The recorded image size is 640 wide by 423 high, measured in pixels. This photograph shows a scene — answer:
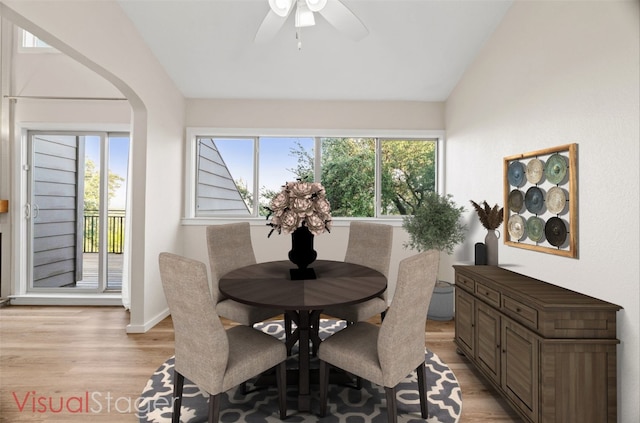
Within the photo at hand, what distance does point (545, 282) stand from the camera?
2189 millimetres

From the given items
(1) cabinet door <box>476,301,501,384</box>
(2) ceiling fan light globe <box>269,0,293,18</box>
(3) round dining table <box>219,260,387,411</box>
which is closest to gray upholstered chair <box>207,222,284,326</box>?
(3) round dining table <box>219,260,387,411</box>

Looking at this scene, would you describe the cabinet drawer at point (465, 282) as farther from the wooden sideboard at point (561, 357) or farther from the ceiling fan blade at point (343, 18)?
the ceiling fan blade at point (343, 18)

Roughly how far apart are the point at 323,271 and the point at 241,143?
101 inches

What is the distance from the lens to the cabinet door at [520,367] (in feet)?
5.57

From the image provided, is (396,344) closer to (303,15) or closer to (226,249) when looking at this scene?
(226,249)

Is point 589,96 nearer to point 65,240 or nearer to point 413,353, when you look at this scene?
point 413,353

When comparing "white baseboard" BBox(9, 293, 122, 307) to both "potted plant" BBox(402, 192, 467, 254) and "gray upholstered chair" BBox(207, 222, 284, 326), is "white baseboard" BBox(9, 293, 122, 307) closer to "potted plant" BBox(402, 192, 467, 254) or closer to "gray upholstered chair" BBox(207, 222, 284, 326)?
"gray upholstered chair" BBox(207, 222, 284, 326)

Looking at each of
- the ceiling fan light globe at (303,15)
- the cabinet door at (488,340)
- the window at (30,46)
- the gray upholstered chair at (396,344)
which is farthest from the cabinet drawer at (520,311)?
the window at (30,46)

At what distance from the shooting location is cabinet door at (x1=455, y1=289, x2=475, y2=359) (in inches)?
96.1

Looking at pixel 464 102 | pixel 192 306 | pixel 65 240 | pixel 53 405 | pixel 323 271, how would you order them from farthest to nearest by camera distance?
pixel 65 240 < pixel 464 102 < pixel 323 271 < pixel 53 405 < pixel 192 306

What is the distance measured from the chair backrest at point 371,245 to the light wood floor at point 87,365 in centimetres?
95

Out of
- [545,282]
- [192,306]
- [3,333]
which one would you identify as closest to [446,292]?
[545,282]

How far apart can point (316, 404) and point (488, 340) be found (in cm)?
131

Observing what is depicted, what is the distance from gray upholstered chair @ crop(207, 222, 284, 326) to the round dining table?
0.95 ft
